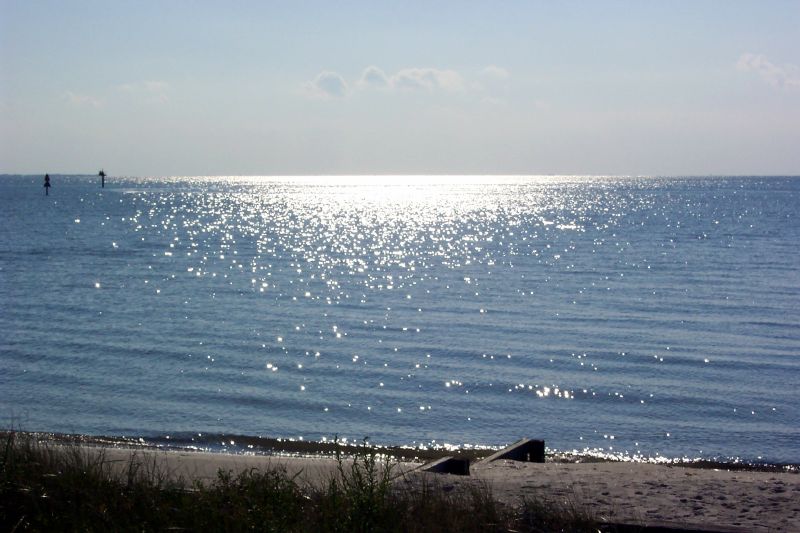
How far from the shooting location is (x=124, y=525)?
7238 mm

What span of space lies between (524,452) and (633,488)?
120 inches

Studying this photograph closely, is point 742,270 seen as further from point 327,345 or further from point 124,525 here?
point 124,525

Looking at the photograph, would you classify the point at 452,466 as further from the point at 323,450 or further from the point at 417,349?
the point at 417,349

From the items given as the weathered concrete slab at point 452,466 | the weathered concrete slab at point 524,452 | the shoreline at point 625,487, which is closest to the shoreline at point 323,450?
the weathered concrete slab at point 524,452

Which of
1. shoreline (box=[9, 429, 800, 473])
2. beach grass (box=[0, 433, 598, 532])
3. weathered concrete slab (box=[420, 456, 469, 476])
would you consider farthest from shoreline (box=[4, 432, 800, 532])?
shoreline (box=[9, 429, 800, 473])

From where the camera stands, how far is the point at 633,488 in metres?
9.70

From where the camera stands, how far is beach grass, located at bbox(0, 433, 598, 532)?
7047 mm

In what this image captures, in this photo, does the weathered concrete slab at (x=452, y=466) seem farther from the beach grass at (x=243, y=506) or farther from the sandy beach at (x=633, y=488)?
the beach grass at (x=243, y=506)

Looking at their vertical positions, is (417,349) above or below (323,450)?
above

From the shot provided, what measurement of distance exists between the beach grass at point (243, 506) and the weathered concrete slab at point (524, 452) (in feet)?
12.6

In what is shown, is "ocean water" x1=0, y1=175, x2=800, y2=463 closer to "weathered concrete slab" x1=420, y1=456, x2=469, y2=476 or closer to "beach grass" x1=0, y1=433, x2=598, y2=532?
"weathered concrete slab" x1=420, y1=456, x2=469, y2=476

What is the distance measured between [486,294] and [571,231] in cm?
4577

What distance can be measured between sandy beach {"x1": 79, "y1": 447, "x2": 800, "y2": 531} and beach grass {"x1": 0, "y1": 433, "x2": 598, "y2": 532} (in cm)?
59

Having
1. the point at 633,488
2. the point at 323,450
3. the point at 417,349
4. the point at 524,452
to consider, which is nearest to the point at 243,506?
the point at 633,488
